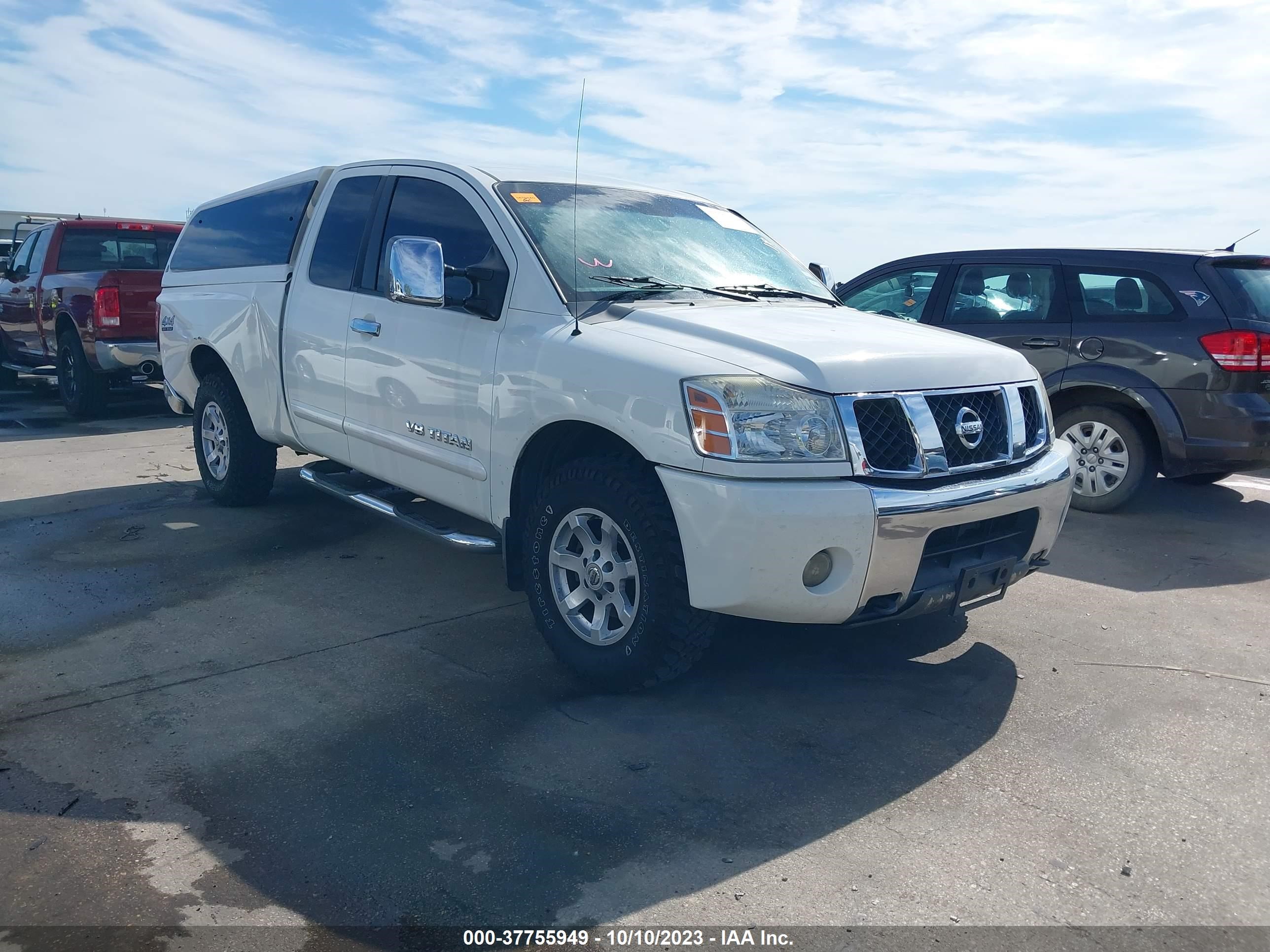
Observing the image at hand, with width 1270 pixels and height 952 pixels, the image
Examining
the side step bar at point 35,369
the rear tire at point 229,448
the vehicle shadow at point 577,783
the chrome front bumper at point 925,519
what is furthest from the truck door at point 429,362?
the side step bar at point 35,369

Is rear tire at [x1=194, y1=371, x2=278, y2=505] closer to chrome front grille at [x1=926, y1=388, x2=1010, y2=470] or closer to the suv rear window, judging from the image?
chrome front grille at [x1=926, y1=388, x2=1010, y2=470]

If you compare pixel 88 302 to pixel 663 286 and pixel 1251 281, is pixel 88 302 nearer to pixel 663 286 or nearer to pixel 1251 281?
pixel 663 286

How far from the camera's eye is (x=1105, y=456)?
6.85 meters

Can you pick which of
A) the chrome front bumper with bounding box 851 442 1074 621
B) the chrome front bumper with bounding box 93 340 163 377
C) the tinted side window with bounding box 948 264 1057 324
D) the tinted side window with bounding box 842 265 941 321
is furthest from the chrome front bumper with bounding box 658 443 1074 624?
the chrome front bumper with bounding box 93 340 163 377

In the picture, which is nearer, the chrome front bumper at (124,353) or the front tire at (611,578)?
the front tire at (611,578)

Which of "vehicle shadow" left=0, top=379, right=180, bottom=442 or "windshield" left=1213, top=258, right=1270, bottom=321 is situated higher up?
"windshield" left=1213, top=258, right=1270, bottom=321

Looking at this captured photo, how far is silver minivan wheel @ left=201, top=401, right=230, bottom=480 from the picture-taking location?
6.50 metres

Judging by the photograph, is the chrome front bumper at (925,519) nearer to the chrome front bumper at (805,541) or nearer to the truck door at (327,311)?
the chrome front bumper at (805,541)

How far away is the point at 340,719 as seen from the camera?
364cm

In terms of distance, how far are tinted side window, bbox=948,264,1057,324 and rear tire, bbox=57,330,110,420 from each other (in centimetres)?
818

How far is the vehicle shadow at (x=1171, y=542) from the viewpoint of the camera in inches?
219

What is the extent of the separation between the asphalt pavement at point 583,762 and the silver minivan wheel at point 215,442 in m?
1.16

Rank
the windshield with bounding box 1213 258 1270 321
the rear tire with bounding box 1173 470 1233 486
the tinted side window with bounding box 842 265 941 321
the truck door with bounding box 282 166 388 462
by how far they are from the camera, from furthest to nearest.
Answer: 1. the tinted side window with bounding box 842 265 941 321
2. the rear tire with bounding box 1173 470 1233 486
3. the windshield with bounding box 1213 258 1270 321
4. the truck door with bounding box 282 166 388 462

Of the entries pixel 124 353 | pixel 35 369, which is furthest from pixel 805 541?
pixel 35 369
